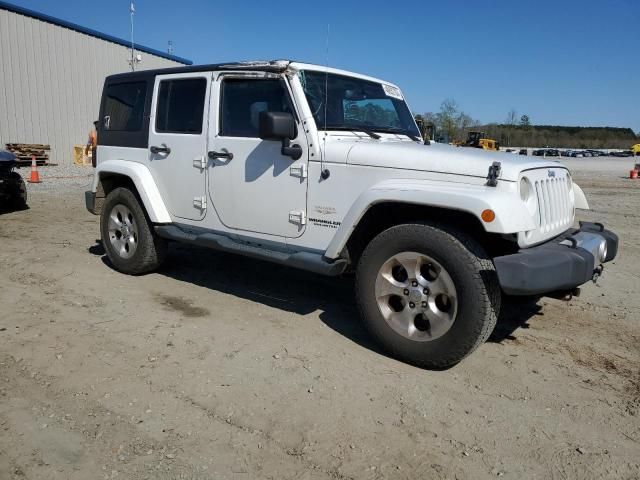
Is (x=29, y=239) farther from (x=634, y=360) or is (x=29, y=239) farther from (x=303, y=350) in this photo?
(x=634, y=360)

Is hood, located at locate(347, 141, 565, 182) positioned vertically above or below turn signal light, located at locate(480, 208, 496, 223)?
above

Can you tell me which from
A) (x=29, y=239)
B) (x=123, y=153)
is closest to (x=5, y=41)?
(x=29, y=239)

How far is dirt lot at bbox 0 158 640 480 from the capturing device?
2.58 m

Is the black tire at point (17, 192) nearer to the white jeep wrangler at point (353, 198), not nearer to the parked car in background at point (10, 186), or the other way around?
the parked car in background at point (10, 186)

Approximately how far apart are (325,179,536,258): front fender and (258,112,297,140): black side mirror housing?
30.2 inches

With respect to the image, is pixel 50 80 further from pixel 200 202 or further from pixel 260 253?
pixel 260 253

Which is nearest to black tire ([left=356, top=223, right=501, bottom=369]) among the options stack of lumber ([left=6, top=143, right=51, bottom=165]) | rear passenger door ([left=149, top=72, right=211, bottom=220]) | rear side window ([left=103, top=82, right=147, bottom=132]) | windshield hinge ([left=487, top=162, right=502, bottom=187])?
windshield hinge ([left=487, top=162, right=502, bottom=187])

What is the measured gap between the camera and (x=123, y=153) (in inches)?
220

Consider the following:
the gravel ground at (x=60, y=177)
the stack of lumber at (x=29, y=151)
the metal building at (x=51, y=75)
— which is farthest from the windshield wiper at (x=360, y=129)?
the metal building at (x=51, y=75)

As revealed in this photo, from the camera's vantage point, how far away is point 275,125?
3830 mm

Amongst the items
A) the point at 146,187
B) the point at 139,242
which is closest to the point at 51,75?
the point at 139,242

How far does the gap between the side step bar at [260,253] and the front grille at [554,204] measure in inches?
57.7

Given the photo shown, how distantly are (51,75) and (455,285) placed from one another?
21803 mm

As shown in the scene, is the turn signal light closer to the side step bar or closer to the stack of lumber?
the side step bar
